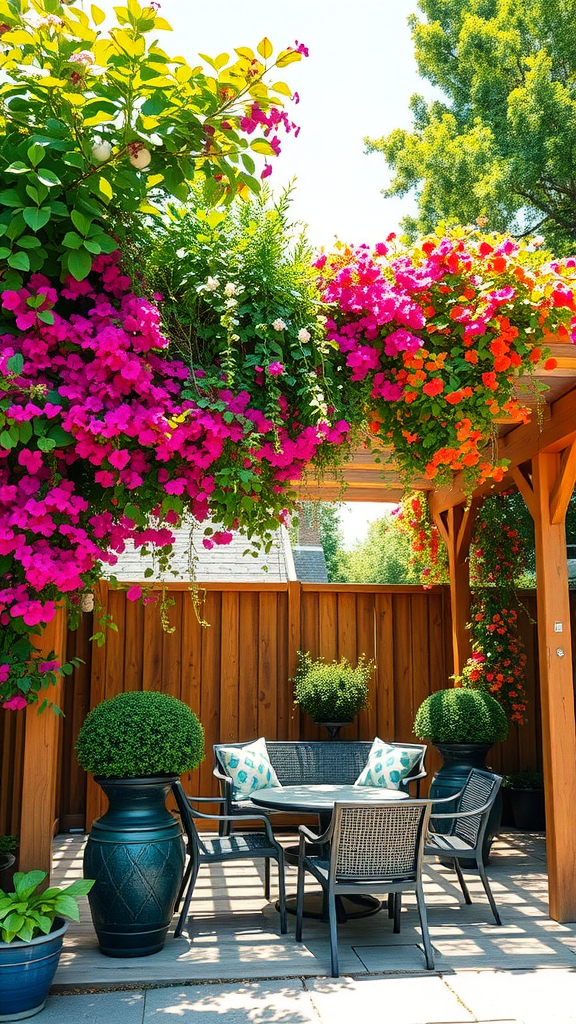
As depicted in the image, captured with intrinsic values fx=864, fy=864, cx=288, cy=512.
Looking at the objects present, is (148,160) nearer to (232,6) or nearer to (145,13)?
(145,13)

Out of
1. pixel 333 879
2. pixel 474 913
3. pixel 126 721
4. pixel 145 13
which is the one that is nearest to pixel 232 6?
pixel 145 13

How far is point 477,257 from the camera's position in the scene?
12.1 ft

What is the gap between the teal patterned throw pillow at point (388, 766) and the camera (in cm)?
524

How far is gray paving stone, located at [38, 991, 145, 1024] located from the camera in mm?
3037

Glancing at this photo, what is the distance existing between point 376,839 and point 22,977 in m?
1.46

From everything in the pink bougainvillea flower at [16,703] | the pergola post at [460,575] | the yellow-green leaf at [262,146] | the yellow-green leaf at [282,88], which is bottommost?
the pink bougainvillea flower at [16,703]

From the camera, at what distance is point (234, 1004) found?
3.22 m

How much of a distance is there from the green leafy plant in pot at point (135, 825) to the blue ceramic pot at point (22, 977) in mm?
547

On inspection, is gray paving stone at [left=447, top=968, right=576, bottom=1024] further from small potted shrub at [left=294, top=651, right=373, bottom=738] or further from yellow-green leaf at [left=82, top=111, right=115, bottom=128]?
yellow-green leaf at [left=82, top=111, right=115, bottom=128]

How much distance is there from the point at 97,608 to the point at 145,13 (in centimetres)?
224

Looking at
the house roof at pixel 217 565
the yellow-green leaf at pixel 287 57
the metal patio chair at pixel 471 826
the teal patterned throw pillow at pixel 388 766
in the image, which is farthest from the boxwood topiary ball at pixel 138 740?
the house roof at pixel 217 565

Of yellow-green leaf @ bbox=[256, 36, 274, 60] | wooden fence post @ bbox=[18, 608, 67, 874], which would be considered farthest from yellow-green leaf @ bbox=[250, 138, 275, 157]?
wooden fence post @ bbox=[18, 608, 67, 874]

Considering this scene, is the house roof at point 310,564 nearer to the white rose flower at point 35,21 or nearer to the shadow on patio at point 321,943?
the shadow on patio at point 321,943

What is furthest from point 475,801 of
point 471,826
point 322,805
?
point 322,805
